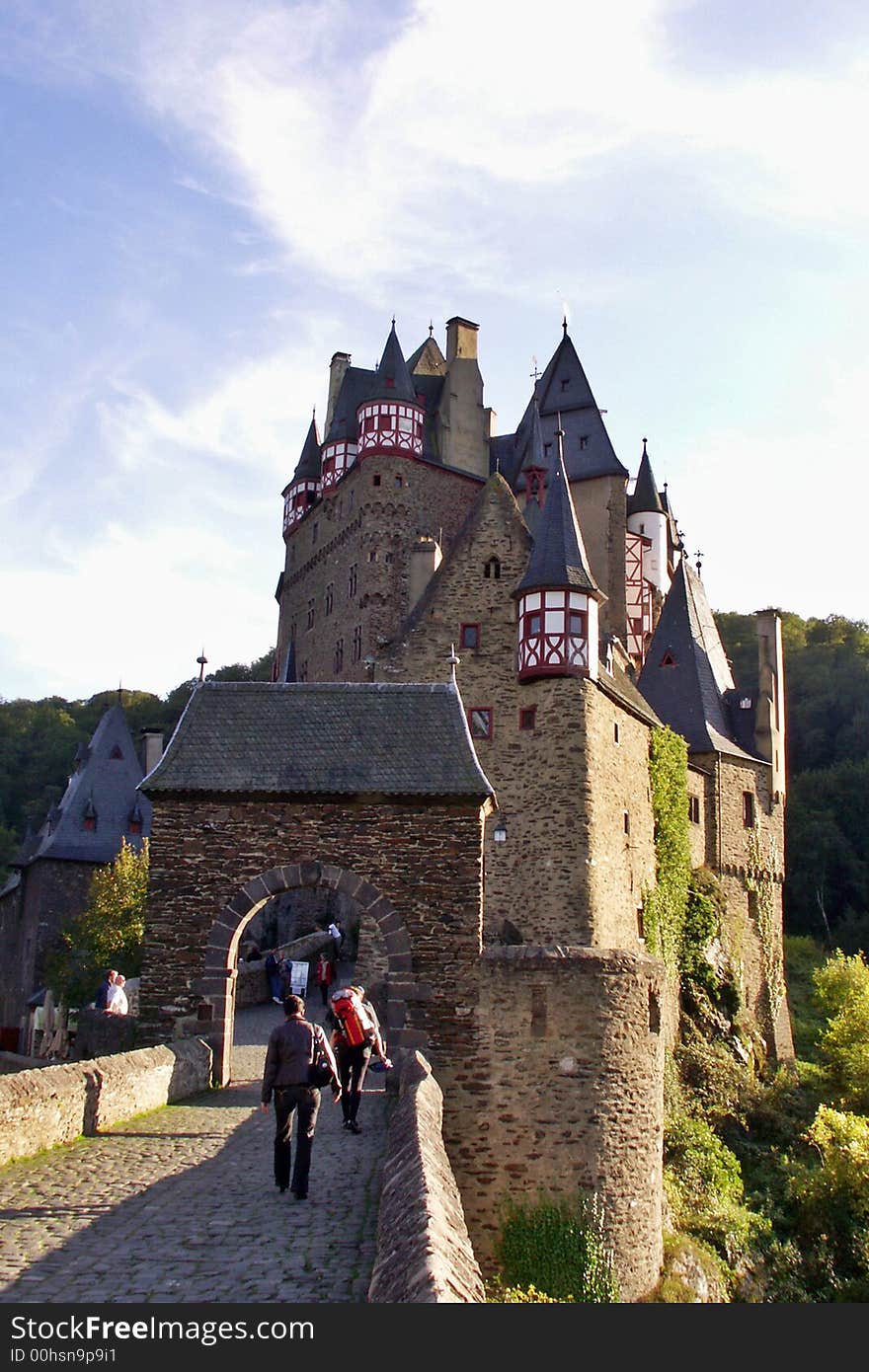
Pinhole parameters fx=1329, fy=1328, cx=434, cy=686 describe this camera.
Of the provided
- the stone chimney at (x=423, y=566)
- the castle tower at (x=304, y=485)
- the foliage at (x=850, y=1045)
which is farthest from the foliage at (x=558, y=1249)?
the castle tower at (x=304, y=485)

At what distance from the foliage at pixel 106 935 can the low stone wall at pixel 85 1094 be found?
1989 cm

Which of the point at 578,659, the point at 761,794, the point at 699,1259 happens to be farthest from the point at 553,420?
the point at 699,1259

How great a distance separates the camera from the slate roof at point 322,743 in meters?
17.5

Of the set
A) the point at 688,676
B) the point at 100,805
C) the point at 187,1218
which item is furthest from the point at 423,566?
the point at 187,1218

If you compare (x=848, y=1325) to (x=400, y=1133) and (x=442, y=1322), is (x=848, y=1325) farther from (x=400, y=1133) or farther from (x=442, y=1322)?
(x=442, y=1322)

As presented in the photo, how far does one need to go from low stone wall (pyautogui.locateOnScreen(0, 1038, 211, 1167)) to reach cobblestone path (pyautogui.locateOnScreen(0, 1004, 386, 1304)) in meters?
0.16

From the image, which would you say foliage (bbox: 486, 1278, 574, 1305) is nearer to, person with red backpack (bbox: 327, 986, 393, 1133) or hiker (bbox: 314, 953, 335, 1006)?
person with red backpack (bbox: 327, 986, 393, 1133)

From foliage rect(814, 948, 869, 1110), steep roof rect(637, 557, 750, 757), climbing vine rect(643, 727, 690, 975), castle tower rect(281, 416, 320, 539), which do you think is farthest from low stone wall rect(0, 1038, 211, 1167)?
castle tower rect(281, 416, 320, 539)

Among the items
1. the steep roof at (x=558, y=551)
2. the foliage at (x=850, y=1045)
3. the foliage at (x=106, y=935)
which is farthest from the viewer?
the foliage at (x=106, y=935)

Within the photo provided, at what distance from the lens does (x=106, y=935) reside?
35594 mm

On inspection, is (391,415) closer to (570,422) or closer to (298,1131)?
(570,422)

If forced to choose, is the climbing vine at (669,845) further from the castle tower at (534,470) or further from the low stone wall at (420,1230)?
the low stone wall at (420,1230)

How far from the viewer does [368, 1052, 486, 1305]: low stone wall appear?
6.33 metres

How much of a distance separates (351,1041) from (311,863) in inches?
162
